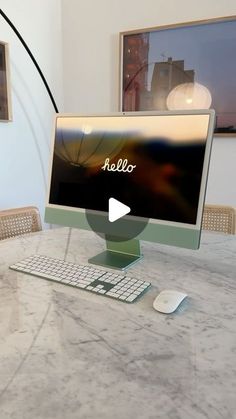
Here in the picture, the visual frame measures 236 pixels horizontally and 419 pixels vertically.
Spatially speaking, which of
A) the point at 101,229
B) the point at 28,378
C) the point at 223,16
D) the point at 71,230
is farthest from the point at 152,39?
the point at 28,378

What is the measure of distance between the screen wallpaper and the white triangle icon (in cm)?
2

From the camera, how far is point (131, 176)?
1051mm

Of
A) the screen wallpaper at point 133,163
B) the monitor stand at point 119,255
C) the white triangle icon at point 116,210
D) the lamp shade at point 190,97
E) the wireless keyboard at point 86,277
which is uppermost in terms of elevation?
the lamp shade at point 190,97

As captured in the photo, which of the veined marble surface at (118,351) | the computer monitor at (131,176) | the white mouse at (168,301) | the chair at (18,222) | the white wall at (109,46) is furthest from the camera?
the white wall at (109,46)

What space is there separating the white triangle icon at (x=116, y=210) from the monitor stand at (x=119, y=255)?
4.8 inches

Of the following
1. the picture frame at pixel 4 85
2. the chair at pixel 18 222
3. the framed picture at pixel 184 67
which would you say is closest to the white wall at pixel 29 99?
the picture frame at pixel 4 85

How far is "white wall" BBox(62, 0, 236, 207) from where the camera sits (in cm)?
220

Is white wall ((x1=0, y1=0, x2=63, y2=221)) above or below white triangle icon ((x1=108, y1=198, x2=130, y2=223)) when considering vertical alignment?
above

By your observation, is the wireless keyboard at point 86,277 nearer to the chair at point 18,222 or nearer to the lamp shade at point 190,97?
the chair at point 18,222

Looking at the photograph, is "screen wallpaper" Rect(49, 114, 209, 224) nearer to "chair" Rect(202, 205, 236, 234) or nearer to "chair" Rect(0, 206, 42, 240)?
"chair" Rect(0, 206, 42, 240)

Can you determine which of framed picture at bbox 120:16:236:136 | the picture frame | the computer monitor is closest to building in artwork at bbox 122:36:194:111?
framed picture at bbox 120:16:236:136

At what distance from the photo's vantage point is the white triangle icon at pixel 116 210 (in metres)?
1.06

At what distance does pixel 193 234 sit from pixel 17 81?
1853mm

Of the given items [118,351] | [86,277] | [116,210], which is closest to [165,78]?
[116,210]
